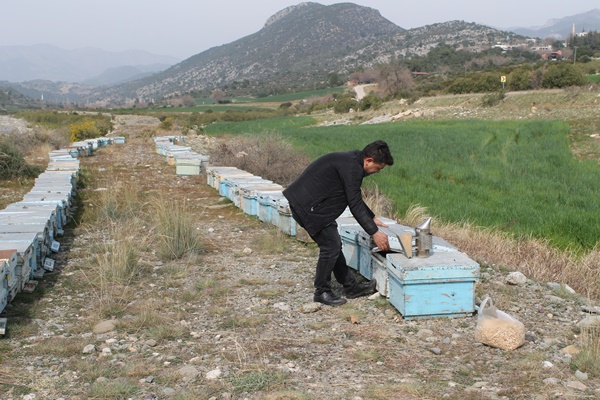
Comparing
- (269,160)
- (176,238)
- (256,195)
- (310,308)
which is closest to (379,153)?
(310,308)

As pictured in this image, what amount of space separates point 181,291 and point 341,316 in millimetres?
1932

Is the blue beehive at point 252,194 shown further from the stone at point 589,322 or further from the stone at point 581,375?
the stone at point 581,375

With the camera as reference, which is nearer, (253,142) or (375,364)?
(375,364)

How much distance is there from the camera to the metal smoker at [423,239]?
5465 mm

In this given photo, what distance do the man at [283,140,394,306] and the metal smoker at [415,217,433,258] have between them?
1.01 feet

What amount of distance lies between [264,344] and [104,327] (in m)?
1.56

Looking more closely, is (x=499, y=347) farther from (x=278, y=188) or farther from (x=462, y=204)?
(x=278, y=188)

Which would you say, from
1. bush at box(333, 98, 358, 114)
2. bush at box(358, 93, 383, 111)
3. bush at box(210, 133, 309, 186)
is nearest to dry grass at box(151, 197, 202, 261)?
bush at box(210, 133, 309, 186)

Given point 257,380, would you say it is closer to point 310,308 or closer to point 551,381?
point 310,308

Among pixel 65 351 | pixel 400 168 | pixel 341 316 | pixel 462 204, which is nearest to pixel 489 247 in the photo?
pixel 462 204

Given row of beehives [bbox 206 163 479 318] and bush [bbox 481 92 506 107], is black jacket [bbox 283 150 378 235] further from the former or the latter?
bush [bbox 481 92 506 107]

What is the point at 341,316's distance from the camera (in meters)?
5.62

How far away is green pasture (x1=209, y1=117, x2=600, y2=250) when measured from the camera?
883cm

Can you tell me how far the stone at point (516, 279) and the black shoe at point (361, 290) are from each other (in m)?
1.62
